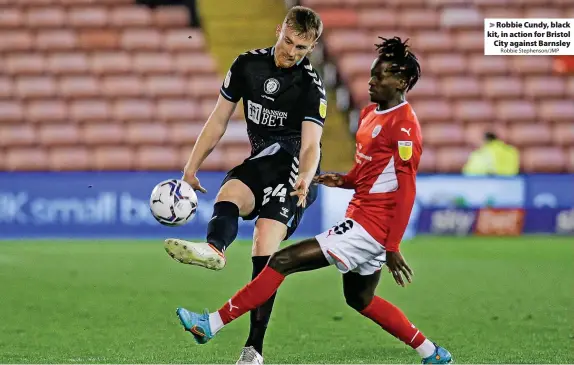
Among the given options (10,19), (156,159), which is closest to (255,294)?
(156,159)

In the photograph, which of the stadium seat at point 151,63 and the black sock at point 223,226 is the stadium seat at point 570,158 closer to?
the stadium seat at point 151,63

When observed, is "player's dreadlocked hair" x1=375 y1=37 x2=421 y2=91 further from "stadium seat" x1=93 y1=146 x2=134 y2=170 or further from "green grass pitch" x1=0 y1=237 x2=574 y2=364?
"stadium seat" x1=93 y1=146 x2=134 y2=170

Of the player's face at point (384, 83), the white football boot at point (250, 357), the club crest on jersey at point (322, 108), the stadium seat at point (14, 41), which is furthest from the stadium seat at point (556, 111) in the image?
the white football boot at point (250, 357)

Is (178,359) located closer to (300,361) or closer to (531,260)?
(300,361)

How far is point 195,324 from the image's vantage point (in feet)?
17.3

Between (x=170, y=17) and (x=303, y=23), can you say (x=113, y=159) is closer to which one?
(x=170, y=17)

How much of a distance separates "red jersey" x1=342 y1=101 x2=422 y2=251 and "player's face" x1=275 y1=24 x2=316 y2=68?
20.0 inches

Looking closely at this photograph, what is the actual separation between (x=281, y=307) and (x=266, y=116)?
2702 millimetres

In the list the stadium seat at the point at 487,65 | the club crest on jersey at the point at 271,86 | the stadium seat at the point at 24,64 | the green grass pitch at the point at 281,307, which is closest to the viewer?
the club crest on jersey at the point at 271,86

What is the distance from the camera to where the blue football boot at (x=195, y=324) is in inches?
207

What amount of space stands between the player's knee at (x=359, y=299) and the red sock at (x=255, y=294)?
484mm

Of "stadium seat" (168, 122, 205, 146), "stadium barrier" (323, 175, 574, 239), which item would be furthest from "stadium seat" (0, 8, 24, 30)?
"stadium barrier" (323, 175, 574, 239)

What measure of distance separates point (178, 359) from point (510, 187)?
9.92 m

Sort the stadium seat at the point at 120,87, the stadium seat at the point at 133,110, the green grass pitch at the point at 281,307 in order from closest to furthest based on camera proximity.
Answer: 1. the green grass pitch at the point at 281,307
2. the stadium seat at the point at 133,110
3. the stadium seat at the point at 120,87
